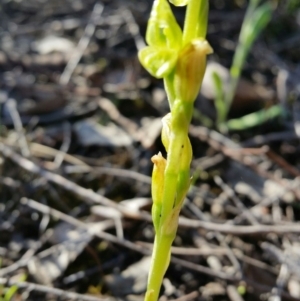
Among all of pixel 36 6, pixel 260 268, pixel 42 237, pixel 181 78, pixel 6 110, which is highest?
pixel 181 78

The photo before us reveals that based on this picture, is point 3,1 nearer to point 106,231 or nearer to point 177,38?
point 106,231

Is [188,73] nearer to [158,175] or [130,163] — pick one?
[158,175]

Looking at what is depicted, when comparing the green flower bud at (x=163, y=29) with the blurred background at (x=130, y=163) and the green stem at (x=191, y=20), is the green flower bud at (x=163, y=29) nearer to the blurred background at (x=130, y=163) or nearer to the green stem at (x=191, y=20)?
the green stem at (x=191, y=20)

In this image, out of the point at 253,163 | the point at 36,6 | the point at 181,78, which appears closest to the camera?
the point at 181,78

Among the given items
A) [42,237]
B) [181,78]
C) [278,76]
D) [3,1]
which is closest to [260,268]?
[42,237]

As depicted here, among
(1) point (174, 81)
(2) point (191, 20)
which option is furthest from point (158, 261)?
(2) point (191, 20)

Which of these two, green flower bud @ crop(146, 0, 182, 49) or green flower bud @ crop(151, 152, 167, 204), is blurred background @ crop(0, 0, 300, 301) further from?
green flower bud @ crop(146, 0, 182, 49)

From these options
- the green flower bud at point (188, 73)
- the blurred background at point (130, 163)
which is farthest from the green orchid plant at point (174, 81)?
the blurred background at point (130, 163)

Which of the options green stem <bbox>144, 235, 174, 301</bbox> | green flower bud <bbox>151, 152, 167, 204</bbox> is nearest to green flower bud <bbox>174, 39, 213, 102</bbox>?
green flower bud <bbox>151, 152, 167, 204</bbox>
